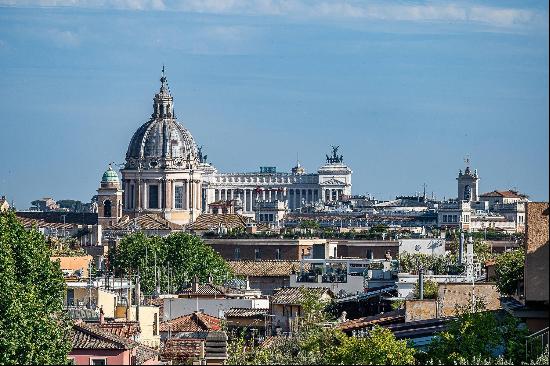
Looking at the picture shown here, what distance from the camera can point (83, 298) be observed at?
8994 centimetres

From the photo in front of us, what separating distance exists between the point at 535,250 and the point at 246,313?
43.8 m

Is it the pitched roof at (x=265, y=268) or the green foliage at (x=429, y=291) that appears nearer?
the green foliage at (x=429, y=291)

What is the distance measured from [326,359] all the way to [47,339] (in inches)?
548

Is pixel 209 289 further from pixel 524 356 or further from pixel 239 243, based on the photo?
pixel 239 243

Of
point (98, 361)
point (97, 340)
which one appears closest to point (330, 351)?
point (98, 361)

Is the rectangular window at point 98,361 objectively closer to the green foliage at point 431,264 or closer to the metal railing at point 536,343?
the metal railing at point 536,343

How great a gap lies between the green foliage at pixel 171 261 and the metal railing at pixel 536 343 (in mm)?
90024

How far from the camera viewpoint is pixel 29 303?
6875 centimetres

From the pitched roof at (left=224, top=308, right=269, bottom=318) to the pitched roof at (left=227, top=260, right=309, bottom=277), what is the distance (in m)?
58.4

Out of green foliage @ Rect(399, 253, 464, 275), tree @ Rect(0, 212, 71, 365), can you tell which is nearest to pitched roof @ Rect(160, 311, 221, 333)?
tree @ Rect(0, 212, 71, 365)

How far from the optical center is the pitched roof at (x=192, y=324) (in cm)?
7656

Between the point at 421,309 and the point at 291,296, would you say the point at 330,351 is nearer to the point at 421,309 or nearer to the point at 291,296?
the point at 421,309

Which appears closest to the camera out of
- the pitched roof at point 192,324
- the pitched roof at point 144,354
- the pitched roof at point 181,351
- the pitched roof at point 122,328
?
the pitched roof at point 181,351

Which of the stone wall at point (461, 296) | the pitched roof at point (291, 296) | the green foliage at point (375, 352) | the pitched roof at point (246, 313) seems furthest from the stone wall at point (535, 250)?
the pitched roof at point (246, 313)
